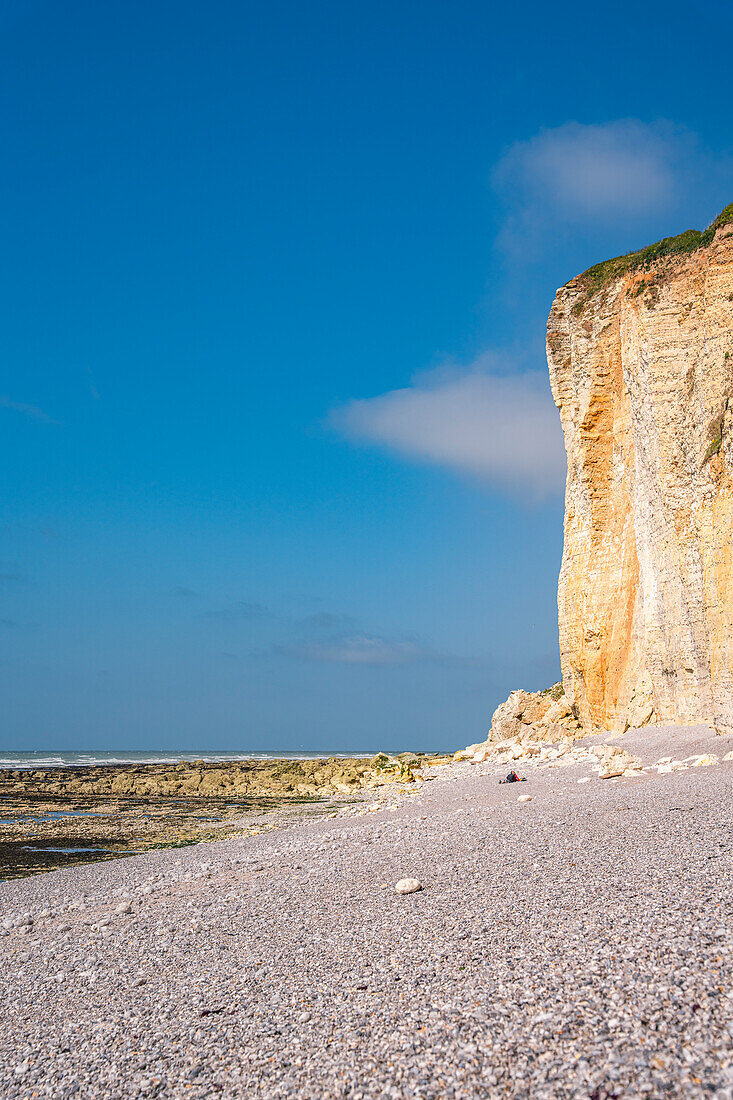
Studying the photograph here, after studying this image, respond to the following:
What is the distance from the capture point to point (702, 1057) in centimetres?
322

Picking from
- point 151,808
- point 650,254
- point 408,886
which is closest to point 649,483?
point 650,254

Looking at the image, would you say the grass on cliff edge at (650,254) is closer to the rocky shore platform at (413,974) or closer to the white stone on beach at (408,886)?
the rocky shore platform at (413,974)

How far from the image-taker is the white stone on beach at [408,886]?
23.6 feet

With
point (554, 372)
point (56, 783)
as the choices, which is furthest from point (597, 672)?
point (56, 783)

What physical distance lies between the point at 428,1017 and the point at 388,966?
1.03m

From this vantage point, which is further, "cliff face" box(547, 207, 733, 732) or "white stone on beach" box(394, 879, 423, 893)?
"cliff face" box(547, 207, 733, 732)

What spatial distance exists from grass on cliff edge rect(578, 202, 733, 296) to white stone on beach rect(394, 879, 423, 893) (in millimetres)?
21075

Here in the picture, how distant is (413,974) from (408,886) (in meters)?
2.46

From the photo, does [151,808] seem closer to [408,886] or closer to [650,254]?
[408,886]

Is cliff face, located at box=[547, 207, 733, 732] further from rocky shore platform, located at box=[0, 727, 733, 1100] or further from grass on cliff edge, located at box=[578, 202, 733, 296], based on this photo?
rocky shore platform, located at box=[0, 727, 733, 1100]

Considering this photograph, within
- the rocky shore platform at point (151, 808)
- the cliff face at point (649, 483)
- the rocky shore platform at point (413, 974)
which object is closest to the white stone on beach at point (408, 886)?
the rocky shore platform at point (413, 974)

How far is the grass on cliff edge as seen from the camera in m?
21.5

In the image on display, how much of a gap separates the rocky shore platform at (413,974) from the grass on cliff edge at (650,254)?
18.3m

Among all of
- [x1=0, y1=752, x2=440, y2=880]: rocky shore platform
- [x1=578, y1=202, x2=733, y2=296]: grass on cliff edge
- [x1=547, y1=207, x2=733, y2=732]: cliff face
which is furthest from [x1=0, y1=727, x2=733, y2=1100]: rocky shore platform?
[x1=578, y1=202, x2=733, y2=296]: grass on cliff edge
